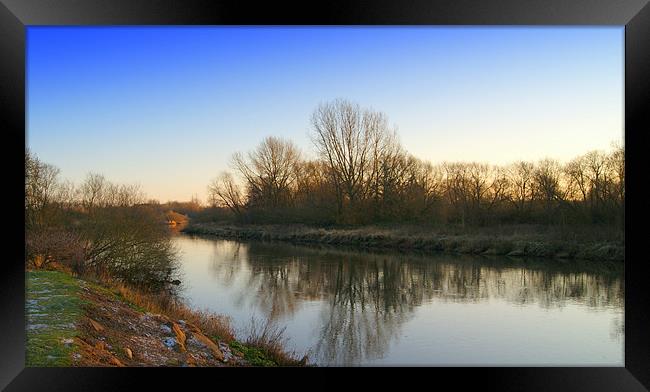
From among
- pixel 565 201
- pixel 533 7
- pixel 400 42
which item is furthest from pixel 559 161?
pixel 533 7

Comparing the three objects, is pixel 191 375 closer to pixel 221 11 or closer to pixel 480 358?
pixel 221 11

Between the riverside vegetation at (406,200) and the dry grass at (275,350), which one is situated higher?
the riverside vegetation at (406,200)

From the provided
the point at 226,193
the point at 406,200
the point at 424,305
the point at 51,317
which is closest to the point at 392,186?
the point at 406,200

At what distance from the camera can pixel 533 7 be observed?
307 cm

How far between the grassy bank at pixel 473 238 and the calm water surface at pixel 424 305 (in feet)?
2.17

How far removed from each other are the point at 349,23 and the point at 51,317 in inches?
144

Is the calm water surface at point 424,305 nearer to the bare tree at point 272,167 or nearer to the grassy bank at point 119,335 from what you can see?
the grassy bank at point 119,335

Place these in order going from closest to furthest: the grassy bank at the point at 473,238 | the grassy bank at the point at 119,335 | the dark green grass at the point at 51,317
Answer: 1. the dark green grass at the point at 51,317
2. the grassy bank at the point at 119,335
3. the grassy bank at the point at 473,238

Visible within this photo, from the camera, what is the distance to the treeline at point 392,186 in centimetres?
1307

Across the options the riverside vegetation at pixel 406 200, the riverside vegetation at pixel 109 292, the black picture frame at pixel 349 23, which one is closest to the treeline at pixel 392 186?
the riverside vegetation at pixel 406 200

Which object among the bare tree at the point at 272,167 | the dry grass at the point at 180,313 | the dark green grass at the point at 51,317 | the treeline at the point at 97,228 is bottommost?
the dry grass at the point at 180,313

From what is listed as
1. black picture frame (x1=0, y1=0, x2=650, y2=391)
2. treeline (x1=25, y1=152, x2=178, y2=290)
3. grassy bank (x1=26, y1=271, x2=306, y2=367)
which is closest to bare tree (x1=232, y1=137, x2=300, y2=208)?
treeline (x1=25, y1=152, x2=178, y2=290)

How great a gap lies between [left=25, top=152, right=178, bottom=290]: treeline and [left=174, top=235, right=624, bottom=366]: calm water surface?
3.23ft

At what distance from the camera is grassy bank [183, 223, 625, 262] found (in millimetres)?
12016
